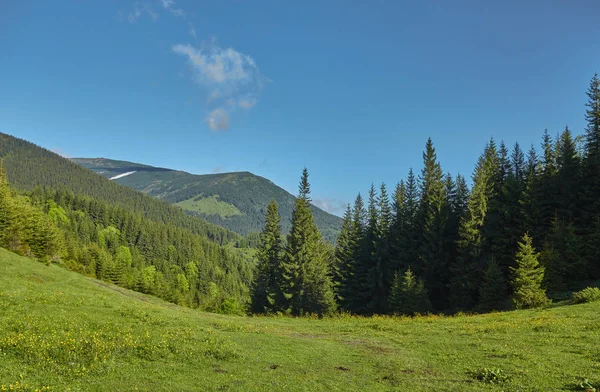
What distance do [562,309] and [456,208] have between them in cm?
3666

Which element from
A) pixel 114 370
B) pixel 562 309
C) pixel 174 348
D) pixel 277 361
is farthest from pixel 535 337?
pixel 114 370

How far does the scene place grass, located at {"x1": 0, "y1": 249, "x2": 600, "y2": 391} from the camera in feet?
46.2

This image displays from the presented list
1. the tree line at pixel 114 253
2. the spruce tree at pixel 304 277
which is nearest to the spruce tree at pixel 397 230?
the spruce tree at pixel 304 277

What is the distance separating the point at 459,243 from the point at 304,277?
27744mm

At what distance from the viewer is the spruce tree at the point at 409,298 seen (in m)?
51.7

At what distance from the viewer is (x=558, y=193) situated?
59.5 metres

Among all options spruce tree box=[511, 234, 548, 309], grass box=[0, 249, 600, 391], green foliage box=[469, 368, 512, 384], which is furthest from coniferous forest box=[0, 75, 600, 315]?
green foliage box=[469, 368, 512, 384]

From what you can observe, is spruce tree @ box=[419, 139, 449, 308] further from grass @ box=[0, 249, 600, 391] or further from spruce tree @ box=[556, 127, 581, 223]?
grass @ box=[0, 249, 600, 391]

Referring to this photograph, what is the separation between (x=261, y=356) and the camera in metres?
19.6

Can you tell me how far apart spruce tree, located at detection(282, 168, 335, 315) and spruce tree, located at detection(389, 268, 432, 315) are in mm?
12020

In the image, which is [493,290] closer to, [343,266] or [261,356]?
→ [343,266]

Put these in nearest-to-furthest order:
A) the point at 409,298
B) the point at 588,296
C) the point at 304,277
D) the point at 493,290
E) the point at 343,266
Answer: the point at 588,296 → the point at 493,290 → the point at 409,298 → the point at 304,277 → the point at 343,266

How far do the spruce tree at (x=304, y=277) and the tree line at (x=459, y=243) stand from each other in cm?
18

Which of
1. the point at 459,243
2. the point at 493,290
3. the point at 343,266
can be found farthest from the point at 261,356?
the point at 343,266
